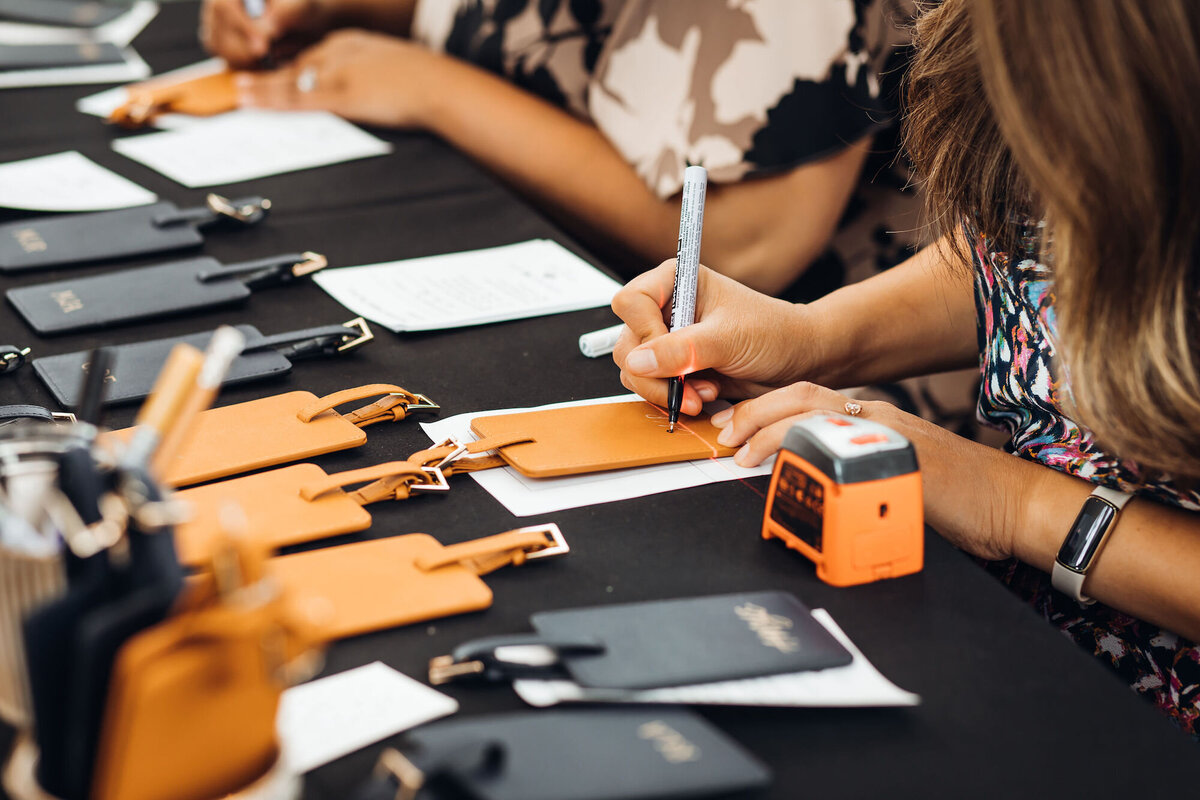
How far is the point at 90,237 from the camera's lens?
1.18 metres

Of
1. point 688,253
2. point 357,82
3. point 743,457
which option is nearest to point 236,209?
point 357,82

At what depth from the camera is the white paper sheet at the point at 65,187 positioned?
1.28 m

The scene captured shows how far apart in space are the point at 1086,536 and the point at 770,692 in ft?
1.23

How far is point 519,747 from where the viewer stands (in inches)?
18.8

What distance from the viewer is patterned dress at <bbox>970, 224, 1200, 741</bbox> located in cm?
81

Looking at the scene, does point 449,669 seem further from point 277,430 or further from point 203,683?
point 277,430

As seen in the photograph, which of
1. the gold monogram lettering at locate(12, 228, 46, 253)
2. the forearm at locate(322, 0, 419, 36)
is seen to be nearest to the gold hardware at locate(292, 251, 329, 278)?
the gold monogram lettering at locate(12, 228, 46, 253)

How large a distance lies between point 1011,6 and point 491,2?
1.14m

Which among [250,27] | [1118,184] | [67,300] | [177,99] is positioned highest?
[1118,184]

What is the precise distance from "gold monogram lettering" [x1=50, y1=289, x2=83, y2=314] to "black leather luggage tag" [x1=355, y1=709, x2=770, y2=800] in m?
0.71

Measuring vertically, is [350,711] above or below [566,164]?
below

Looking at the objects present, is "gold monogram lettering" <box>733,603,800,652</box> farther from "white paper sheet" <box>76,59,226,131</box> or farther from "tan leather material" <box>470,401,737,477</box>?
"white paper sheet" <box>76,59,226,131</box>

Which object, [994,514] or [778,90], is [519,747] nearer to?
[994,514]

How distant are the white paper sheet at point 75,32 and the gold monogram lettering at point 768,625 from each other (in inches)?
74.8
